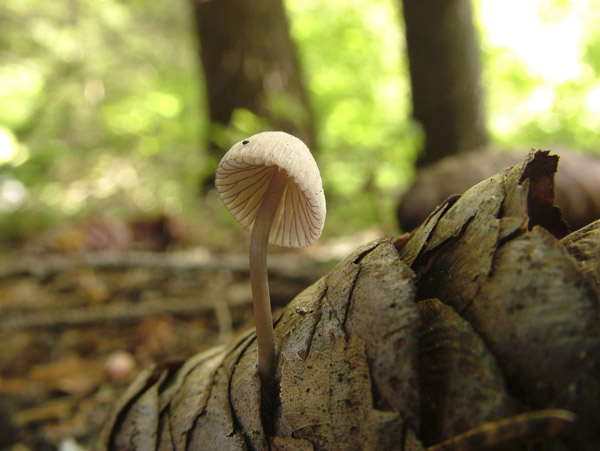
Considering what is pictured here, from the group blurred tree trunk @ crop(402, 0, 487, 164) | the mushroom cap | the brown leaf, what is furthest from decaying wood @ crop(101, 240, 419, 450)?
blurred tree trunk @ crop(402, 0, 487, 164)

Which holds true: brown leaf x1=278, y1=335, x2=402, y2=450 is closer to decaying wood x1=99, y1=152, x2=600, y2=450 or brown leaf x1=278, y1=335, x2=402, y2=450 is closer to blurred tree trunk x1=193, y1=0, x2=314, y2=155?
decaying wood x1=99, y1=152, x2=600, y2=450

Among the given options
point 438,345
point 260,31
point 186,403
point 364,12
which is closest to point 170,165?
point 260,31

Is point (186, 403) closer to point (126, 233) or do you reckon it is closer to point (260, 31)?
point (126, 233)

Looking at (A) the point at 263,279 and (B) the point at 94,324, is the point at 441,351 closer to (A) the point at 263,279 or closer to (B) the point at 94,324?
(A) the point at 263,279

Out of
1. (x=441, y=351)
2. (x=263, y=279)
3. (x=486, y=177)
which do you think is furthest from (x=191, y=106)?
(x=441, y=351)

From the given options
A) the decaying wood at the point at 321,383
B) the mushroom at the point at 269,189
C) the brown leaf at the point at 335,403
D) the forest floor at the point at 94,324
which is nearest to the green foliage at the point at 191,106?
the forest floor at the point at 94,324

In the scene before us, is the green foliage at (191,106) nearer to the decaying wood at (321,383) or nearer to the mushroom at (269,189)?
the mushroom at (269,189)
